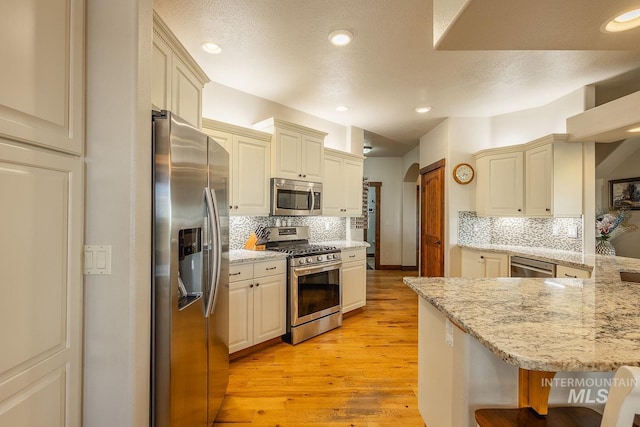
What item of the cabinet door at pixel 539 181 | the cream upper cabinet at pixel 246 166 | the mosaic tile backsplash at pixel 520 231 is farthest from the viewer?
the mosaic tile backsplash at pixel 520 231

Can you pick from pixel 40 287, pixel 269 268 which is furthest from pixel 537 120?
pixel 40 287

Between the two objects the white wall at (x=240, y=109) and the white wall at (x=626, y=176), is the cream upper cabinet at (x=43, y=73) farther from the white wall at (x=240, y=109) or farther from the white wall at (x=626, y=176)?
the white wall at (x=626, y=176)

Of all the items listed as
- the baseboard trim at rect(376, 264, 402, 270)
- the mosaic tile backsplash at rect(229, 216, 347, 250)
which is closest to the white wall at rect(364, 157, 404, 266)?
the baseboard trim at rect(376, 264, 402, 270)

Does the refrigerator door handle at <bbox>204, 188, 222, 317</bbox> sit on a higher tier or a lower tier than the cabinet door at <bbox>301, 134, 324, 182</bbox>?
lower

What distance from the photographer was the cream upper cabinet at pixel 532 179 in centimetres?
333

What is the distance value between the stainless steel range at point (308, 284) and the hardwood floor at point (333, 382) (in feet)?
0.49

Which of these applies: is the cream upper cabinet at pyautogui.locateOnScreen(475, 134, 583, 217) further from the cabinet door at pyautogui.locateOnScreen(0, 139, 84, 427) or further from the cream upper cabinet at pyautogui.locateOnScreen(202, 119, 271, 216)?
the cabinet door at pyautogui.locateOnScreen(0, 139, 84, 427)

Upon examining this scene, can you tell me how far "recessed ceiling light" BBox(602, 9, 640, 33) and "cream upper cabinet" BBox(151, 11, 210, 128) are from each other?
2135mm

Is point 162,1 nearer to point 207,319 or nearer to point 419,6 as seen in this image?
point 419,6

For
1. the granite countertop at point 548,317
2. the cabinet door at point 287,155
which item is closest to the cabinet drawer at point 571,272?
the granite countertop at point 548,317

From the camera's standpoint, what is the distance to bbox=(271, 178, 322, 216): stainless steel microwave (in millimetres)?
3246

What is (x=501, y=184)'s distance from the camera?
152 inches

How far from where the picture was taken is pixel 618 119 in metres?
2.78

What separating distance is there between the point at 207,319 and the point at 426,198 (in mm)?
4258
